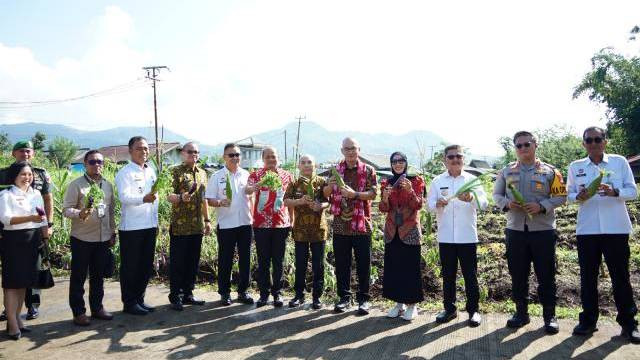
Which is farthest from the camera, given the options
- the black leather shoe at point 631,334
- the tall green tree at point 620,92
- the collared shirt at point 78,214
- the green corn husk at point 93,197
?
the tall green tree at point 620,92

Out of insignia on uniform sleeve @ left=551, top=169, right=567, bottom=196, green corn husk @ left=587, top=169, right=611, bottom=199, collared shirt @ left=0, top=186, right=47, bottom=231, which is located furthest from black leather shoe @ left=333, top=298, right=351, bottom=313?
collared shirt @ left=0, top=186, right=47, bottom=231

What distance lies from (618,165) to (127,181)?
4.89 meters

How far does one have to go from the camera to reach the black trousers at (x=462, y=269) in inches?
178

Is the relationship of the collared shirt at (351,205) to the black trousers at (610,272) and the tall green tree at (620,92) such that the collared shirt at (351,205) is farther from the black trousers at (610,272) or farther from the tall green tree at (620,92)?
the tall green tree at (620,92)

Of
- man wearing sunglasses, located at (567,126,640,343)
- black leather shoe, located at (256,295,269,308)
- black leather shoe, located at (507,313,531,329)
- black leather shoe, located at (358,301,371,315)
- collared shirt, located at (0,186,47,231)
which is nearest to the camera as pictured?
man wearing sunglasses, located at (567,126,640,343)

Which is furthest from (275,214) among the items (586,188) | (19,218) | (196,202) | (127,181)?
(586,188)

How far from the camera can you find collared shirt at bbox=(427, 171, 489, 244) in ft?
14.8

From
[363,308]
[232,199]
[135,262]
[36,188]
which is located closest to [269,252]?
[232,199]

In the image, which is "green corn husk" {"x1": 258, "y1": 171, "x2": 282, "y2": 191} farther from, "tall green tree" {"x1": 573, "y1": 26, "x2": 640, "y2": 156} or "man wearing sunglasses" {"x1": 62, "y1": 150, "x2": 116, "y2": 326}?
"tall green tree" {"x1": 573, "y1": 26, "x2": 640, "y2": 156}

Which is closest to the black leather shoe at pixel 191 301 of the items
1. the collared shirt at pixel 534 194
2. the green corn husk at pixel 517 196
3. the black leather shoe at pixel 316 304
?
the black leather shoe at pixel 316 304

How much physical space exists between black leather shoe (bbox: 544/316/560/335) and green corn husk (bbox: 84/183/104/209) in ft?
14.8

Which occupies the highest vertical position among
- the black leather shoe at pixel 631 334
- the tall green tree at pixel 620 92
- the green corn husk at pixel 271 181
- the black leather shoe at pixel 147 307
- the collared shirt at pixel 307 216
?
the tall green tree at pixel 620 92

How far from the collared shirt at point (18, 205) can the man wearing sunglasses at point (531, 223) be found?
454 centimetres

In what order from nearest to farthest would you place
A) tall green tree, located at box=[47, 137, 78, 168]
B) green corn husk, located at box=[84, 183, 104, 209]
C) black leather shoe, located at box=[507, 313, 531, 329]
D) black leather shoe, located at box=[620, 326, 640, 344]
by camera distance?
1. black leather shoe, located at box=[620, 326, 640, 344]
2. black leather shoe, located at box=[507, 313, 531, 329]
3. green corn husk, located at box=[84, 183, 104, 209]
4. tall green tree, located at box=[47, 137, 78, 168]
